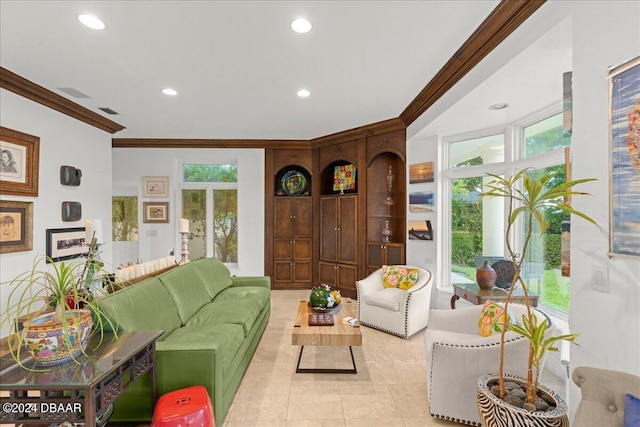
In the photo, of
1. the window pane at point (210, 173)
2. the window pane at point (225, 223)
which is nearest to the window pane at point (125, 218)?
the window pane at point (210, 173)

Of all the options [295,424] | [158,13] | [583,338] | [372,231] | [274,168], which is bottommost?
[295,424]

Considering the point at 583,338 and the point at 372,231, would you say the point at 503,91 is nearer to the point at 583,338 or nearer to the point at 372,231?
the point at 583,338

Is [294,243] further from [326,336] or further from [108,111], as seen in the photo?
[108,111]

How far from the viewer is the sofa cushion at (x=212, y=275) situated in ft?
12.0

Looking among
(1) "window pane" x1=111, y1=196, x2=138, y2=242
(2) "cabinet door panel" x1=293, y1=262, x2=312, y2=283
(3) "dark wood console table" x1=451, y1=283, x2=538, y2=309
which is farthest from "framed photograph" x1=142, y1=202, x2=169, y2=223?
(3) "dark wood console table" x1=451, y1=283, x2=538, y2=309

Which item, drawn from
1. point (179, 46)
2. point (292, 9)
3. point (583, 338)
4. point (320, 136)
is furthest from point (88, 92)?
point (583, 338)

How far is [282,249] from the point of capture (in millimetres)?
5906

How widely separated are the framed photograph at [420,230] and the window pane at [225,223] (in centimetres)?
338

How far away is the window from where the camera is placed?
19.9 ft

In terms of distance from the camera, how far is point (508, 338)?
1.99 metres

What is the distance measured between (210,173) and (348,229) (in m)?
2.97

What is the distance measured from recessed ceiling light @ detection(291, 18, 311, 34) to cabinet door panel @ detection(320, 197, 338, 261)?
11.2ft

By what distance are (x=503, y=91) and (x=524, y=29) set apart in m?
0.78

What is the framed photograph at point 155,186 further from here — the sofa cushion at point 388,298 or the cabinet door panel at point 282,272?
the sofa cushion at point 388,298
